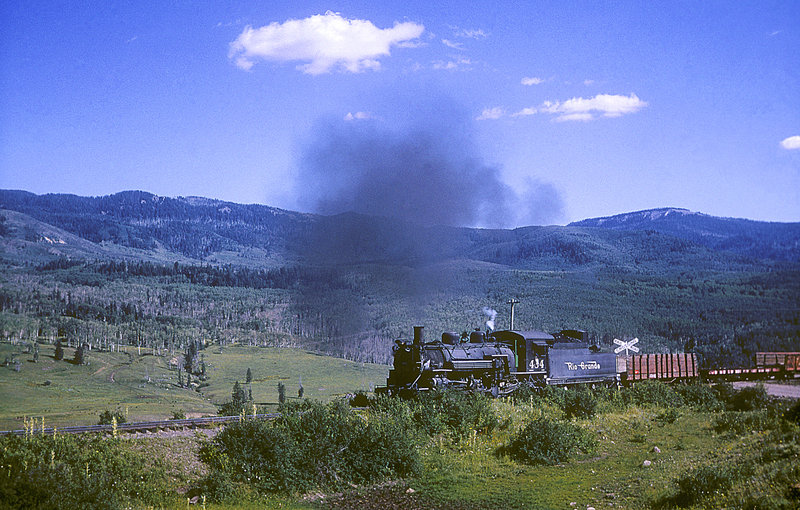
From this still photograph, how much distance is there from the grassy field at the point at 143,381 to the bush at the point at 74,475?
41629 millimetres

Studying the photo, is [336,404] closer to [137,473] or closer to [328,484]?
[328,484]

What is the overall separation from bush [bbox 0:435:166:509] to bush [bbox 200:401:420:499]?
96.4 inches

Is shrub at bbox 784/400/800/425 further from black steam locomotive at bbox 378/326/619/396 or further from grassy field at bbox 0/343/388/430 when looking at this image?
grassy field at bbox 0/343/388/430

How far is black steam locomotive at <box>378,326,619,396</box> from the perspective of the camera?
3200 cm

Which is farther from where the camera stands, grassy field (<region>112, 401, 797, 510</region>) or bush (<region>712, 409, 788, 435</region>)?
bush (<region>712, 409, 788, 435</region>)

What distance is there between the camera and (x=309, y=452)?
23516 millimetres

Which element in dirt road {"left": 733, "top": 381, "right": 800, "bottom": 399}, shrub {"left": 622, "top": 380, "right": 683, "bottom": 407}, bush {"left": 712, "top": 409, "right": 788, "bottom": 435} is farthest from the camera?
shrub {"left": 622, "top": 380, "right": 683, "bottom": 407}

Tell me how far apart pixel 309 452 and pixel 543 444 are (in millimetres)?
10724

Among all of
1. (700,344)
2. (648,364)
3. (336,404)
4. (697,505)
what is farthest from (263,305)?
(697,505)

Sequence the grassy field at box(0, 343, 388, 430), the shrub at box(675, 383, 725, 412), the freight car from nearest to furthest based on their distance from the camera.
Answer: the shrub at box(675, 383, 725, 412) < the freight car < the grassy field at box(0, 343, 388, 430)

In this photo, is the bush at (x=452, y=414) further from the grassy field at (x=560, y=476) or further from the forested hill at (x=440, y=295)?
the forested hill at (x=440, y=295)

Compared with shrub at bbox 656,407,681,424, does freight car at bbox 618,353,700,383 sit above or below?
above

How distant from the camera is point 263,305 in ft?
595

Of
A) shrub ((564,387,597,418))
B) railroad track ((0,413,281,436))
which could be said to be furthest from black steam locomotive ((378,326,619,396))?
railroad track ((0,413,281,436))
